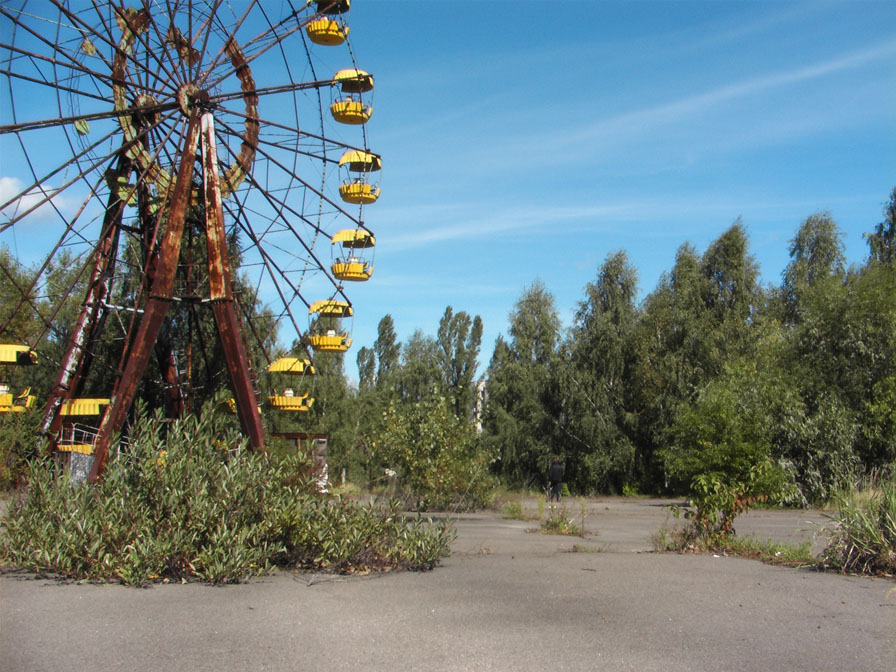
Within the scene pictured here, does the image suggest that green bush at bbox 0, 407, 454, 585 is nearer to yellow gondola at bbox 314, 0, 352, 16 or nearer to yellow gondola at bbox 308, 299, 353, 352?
yellow gondola at bbox 308, 299, 353, 352

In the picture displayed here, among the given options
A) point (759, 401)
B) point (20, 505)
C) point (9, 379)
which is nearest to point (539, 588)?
point (20, 505)

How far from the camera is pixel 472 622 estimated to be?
23.4 ft

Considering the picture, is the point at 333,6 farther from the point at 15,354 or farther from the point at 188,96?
the point at 15,354

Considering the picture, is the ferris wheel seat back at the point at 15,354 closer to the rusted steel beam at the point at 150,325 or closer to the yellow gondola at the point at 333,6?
the rusted steel beam at the point at 150,325

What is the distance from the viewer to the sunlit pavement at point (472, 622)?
237 inches

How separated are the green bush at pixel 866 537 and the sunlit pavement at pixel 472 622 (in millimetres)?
483

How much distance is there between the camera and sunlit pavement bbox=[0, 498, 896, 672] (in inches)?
237

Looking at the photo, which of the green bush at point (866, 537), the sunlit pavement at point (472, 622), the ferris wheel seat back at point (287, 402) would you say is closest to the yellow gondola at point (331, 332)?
the ferris wheel seat back at point (287, 402)

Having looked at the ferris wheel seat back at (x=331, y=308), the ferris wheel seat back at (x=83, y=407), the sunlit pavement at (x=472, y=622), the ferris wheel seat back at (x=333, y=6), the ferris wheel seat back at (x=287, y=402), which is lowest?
the sunlit pavement at (x=472, y=622)

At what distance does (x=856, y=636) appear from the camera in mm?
6773

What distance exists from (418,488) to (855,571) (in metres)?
11.8

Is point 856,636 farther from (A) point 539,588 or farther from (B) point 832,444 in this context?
(B) point 832,444

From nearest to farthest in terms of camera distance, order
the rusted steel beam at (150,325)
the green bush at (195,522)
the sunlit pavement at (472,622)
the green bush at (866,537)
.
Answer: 1. the sunlit pavement at (472,622)
2. the green bush at (195,522)
3. the green bush at (866,537)
4. the rusted steel beam at (150,325)

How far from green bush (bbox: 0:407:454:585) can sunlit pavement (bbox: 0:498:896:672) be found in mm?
335
